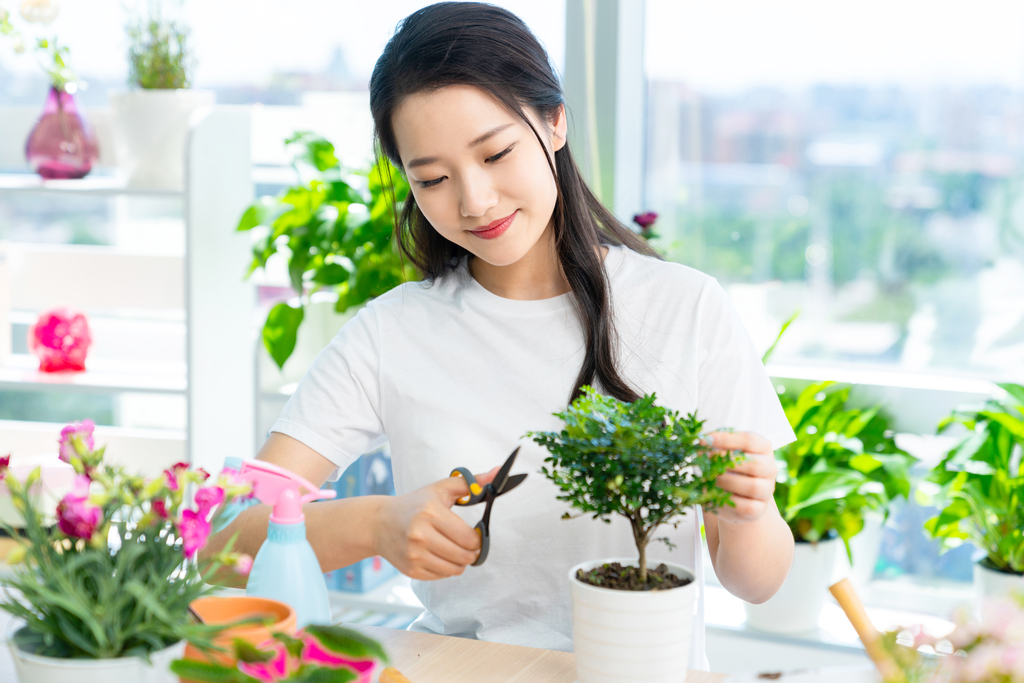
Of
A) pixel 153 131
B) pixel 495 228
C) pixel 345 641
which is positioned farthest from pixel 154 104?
pixel 345 641

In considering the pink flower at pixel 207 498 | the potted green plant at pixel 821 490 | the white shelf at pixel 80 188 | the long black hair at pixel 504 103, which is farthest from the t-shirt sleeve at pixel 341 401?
the white shelf at pixel 80 188

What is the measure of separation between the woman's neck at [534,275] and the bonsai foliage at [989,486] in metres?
0.98

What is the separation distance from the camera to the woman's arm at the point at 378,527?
855 mm

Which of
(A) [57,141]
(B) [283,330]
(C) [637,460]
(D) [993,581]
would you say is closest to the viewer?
(C) [637,460]

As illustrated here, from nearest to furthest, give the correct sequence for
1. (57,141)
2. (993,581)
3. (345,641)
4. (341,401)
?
(345,641), (341,401), (993,581), (57,141)

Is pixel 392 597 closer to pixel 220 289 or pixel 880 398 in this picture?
pixel 220 289

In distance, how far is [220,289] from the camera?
6.84 feet

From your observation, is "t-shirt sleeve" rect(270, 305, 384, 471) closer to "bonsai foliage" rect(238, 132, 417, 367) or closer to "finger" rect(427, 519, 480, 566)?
"finger" rect(427, 519, 480, 566)

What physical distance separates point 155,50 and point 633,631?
6.19ft

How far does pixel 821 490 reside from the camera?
172 cm

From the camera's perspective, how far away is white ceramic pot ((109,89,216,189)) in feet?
6.80

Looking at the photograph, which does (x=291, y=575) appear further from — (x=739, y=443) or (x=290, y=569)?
(x=739, y=443)

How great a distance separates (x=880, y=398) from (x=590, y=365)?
1098 millimetres

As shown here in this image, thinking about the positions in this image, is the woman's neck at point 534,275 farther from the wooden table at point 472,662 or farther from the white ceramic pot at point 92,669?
the white ceramic pot at point 92,669
